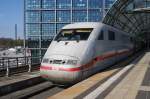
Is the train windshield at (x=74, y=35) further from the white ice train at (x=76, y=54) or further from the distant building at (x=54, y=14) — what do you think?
the distant building at (x=54, y=14)

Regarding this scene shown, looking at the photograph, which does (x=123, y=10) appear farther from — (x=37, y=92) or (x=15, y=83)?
(x=15, y=83)

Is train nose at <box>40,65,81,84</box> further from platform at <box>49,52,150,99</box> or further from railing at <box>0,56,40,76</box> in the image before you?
railing at <box>0,56,40,76</box>

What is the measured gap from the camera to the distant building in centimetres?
4397

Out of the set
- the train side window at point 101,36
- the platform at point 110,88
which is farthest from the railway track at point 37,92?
the train side window at point 101,36

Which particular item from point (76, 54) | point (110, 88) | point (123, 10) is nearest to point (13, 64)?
point (76, 54)

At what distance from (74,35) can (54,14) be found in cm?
2909

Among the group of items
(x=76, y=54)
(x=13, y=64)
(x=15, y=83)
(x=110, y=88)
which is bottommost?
(x=15, y=83)

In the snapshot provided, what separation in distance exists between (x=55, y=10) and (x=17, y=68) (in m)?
26.6

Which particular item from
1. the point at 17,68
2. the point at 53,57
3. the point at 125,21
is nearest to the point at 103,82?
the point at 53,57

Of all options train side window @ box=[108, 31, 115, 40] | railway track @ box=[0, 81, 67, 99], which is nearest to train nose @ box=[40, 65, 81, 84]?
railway track @ box=[0, 81, 67, 99]

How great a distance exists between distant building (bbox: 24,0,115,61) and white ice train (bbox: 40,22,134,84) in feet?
84.7

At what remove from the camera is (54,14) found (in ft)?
147

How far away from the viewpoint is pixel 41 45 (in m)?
44.9

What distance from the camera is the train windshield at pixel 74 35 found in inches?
627
